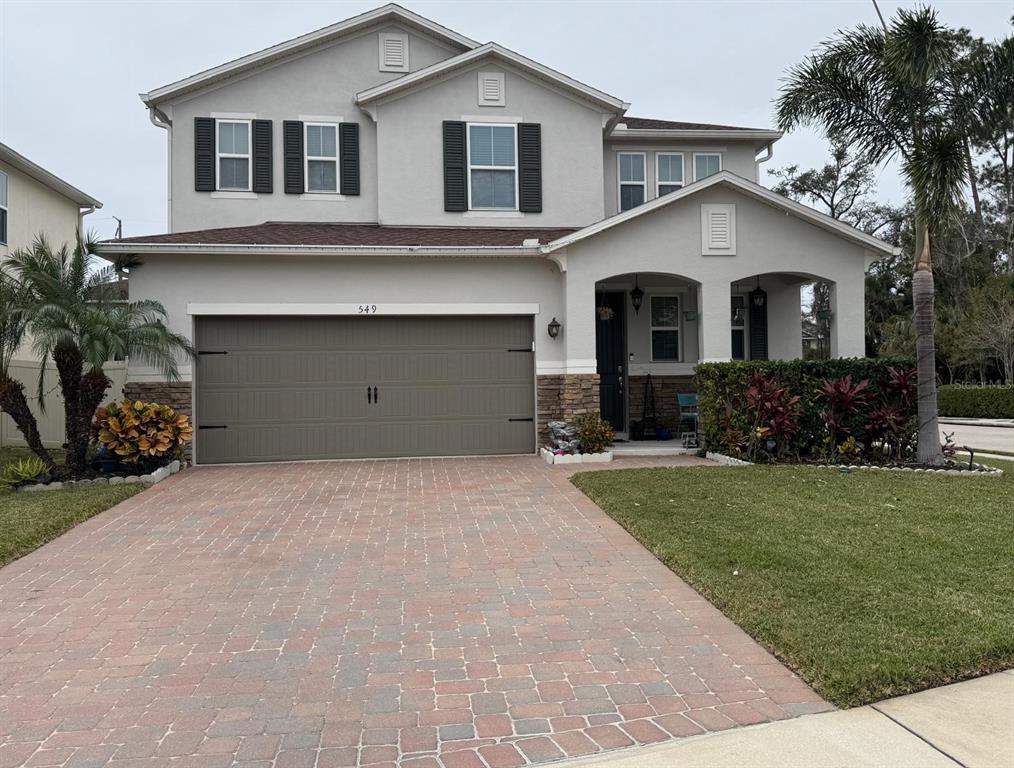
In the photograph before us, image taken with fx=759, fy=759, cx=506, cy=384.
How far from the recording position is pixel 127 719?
372 cm

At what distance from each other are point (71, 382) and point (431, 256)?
18.9ft

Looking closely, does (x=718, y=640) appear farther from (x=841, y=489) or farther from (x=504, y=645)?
(x=841, y=489)

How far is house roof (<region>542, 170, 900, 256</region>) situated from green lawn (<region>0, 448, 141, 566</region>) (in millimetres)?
7529

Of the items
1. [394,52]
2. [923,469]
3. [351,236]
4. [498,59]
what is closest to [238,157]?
[351,236]

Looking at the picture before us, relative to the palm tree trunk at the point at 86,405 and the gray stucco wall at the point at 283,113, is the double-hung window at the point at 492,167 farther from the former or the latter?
the palm tree trunk at the point at 86,405

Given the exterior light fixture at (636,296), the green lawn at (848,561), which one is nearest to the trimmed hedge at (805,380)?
the green lawn at (848,561)

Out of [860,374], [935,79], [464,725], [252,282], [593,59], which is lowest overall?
[464,725]

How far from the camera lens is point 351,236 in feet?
43.8

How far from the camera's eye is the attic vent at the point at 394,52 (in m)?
15.7

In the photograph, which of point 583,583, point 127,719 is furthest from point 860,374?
point 127,719

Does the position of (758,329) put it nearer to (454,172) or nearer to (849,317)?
(849,317)

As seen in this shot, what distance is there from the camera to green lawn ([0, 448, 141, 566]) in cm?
723

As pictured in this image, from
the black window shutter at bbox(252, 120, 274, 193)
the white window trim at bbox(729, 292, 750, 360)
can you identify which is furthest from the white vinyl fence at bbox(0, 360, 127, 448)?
the white window trim at bbox(729, 292, 750, 360)

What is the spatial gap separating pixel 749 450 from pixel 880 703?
8.03 m
